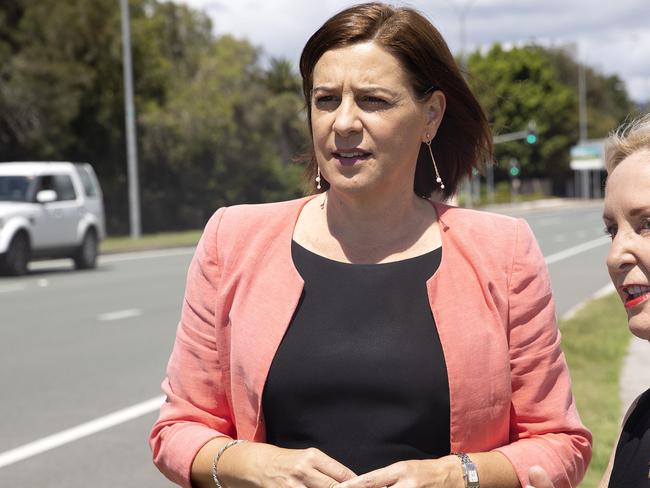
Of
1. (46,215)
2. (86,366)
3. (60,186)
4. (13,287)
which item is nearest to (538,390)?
(86,366)

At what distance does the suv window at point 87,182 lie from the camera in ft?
77.6

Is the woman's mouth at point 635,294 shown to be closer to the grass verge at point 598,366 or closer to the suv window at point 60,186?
the grass verge at point 598,366

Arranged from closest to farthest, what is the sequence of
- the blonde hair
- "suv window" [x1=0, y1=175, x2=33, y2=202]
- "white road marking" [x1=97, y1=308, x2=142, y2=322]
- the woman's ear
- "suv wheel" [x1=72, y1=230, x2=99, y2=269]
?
the blonde hair → the woman's ear → "white road marking" [x1=97, y1=308, x2=142, y2=322] → "suv window" [x1=0, y1=175, x2=33, y2=202] → "suv wheel" [x1=72, y1=230, x2=99, y2=269]

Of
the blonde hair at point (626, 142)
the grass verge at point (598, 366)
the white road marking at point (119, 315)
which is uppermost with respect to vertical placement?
the blonde hair at point (626, 142)

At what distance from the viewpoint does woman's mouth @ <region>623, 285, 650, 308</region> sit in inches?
89.2

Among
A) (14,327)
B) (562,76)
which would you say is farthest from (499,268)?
(562,76)

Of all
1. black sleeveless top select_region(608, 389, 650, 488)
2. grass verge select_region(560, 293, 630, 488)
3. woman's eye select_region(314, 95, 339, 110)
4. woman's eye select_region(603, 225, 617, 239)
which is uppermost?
woman's eye select_region(314, 95, 339, 110)

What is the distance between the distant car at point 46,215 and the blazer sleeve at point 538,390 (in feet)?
60.5

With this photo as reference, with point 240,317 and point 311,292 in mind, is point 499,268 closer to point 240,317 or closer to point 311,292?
point 311,292

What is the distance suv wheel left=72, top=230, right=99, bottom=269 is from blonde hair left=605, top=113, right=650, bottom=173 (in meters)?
20.8

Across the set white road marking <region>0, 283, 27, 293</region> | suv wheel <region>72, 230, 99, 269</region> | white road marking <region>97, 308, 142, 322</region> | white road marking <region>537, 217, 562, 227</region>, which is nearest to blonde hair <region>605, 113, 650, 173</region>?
white road marking <region>97, 308, 142, 322</region>

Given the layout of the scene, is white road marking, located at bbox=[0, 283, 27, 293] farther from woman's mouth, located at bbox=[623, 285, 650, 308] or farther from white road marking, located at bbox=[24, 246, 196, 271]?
woman's mouth, located at bbox=[623, 285, 650, 308]

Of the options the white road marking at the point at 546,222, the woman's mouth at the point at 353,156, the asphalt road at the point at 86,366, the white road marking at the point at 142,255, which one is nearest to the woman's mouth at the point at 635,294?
the woman's mouth at the point at 353,156

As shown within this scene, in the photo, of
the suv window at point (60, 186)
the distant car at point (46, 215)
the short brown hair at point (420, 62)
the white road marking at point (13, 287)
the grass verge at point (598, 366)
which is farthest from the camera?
the suv window at point (60, 186)
